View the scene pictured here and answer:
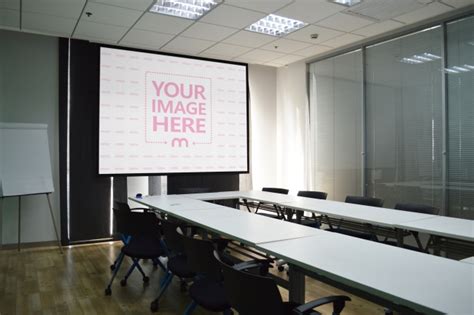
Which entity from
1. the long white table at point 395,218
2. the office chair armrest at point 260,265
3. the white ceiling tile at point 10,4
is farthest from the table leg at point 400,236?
the white ceiling tile at point 10,4

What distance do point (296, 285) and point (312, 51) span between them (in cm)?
446

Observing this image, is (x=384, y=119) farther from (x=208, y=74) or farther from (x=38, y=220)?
(x=38, y=220)

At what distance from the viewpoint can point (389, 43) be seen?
4.88m

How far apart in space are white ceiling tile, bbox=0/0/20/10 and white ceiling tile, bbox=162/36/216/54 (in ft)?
6.29

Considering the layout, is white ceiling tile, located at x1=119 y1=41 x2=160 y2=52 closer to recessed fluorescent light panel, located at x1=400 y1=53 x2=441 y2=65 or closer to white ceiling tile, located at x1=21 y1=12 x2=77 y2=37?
white ceiling tile, located at x1=21 y1=12 x2=77 y2=37

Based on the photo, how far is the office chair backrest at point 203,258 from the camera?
6.31 ft

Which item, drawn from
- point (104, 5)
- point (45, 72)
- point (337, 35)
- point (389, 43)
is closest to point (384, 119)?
point (389, 43)

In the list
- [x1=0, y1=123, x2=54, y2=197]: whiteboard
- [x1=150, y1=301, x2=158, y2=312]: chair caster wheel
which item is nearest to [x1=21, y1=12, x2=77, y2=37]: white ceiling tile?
[x1=0, y1=123, x2=54, y2=197]: whiteboard

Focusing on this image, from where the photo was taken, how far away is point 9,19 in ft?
14.0

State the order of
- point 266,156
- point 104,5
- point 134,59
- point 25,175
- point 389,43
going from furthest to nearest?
point 266,156
point 134,59
point 389,43
point 25,175
point 104,5

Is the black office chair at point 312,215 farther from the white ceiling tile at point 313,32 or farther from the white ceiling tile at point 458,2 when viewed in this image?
the white ceiling tile at point 458,2

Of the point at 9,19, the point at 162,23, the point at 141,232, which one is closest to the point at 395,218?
the point at 141,232

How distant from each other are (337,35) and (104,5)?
3.01m

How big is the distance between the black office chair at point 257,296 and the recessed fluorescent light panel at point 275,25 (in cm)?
364
